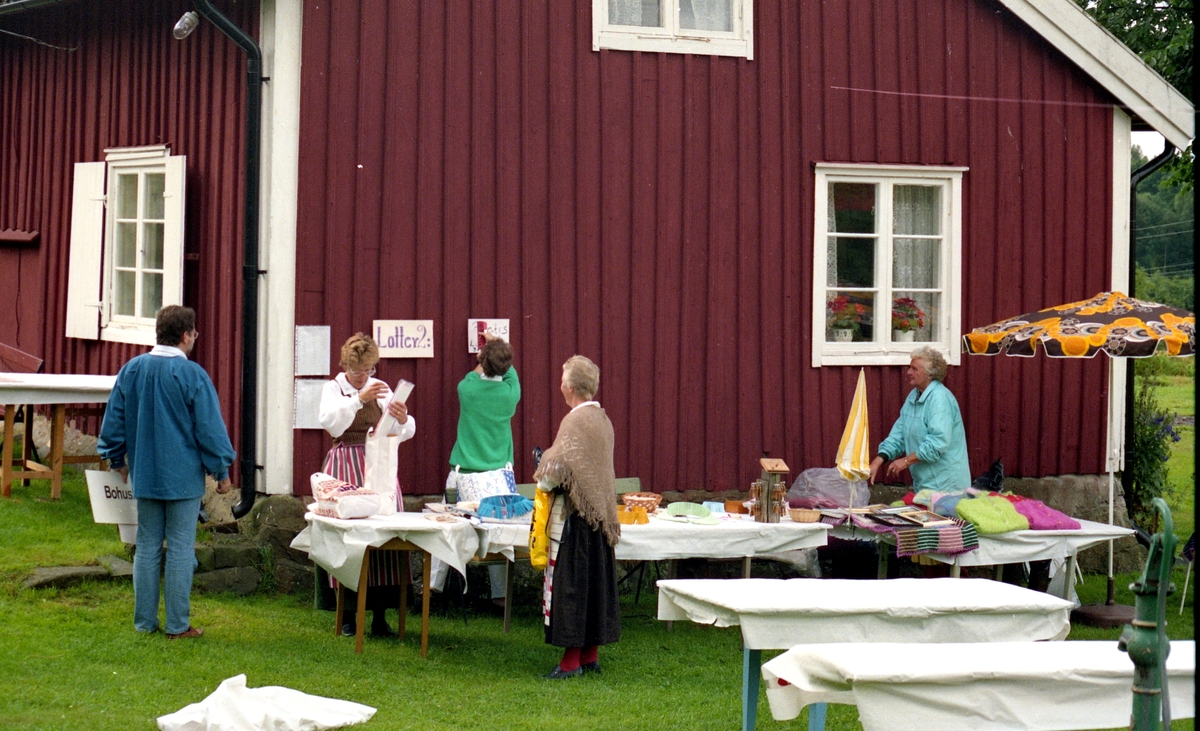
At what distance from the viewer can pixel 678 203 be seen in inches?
399

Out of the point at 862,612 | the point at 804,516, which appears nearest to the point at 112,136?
the point at 804,516

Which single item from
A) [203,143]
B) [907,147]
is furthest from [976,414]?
[203,143]

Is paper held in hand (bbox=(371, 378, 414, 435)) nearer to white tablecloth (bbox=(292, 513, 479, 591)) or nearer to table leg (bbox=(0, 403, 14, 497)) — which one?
white tablecloth (bbox=(292, 513, 479, 591))

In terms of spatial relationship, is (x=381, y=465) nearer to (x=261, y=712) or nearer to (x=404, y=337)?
(x=404, y=337)

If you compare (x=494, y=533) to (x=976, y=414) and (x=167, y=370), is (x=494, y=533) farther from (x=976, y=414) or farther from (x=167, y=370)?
(x=976, y=414)

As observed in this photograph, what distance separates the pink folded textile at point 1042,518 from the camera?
920 cm

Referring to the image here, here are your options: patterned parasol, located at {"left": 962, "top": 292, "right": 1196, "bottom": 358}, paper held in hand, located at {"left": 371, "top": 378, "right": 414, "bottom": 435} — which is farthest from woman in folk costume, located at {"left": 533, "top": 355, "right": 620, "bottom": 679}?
patterned parasol, located at {"left": 962, "top": 292, "right": 1196, "bottom": 358}

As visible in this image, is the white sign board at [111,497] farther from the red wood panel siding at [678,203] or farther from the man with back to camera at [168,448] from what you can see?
the red wood panel siding at [678,203]

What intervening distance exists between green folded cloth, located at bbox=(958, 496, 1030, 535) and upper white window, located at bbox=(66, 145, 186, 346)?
5348 millimetres

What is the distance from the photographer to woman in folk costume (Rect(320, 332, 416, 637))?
8.04 meters

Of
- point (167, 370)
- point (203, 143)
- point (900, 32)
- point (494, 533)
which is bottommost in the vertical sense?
point (494, 533)

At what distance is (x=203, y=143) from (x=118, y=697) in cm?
450

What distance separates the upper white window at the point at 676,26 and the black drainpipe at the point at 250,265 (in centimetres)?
222

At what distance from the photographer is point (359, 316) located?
9.34 metres
